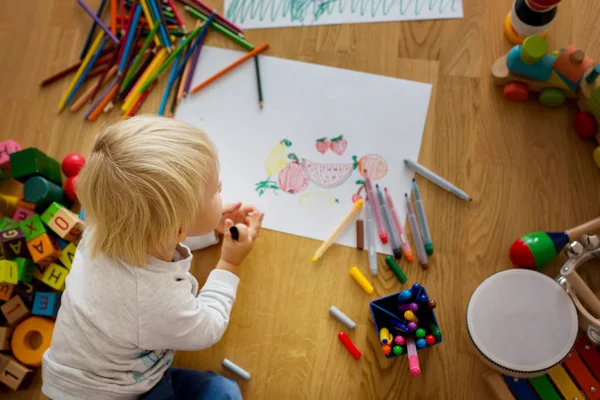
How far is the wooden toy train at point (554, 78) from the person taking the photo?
31.8 inches

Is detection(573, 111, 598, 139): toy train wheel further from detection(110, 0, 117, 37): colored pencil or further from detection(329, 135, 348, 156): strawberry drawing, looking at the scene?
detection(110, 0, 117, 37): colored pencil

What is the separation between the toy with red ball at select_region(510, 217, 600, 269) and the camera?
79 cm

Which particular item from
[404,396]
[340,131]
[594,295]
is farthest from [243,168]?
[594,295]

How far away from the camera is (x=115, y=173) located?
0.56 metres

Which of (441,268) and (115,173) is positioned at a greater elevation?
(115,173)

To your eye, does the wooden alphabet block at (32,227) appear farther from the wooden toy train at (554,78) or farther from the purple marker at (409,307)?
the wooden toy train at (554,78)

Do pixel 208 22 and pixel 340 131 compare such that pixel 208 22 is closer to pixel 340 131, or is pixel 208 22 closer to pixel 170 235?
pixel 340 131

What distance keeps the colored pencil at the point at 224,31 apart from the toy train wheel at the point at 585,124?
0.55 meters

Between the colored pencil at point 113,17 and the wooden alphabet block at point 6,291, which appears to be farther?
the colored pencil at point 113,17

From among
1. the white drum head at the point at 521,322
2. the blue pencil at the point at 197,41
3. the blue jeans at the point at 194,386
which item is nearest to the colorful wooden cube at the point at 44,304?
the blue jeans at the point at 194,386

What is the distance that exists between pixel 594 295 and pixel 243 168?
1.86ft

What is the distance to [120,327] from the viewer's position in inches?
25.4

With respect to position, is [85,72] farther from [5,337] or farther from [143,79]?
[5,337]

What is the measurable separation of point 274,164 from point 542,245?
0.43 m
